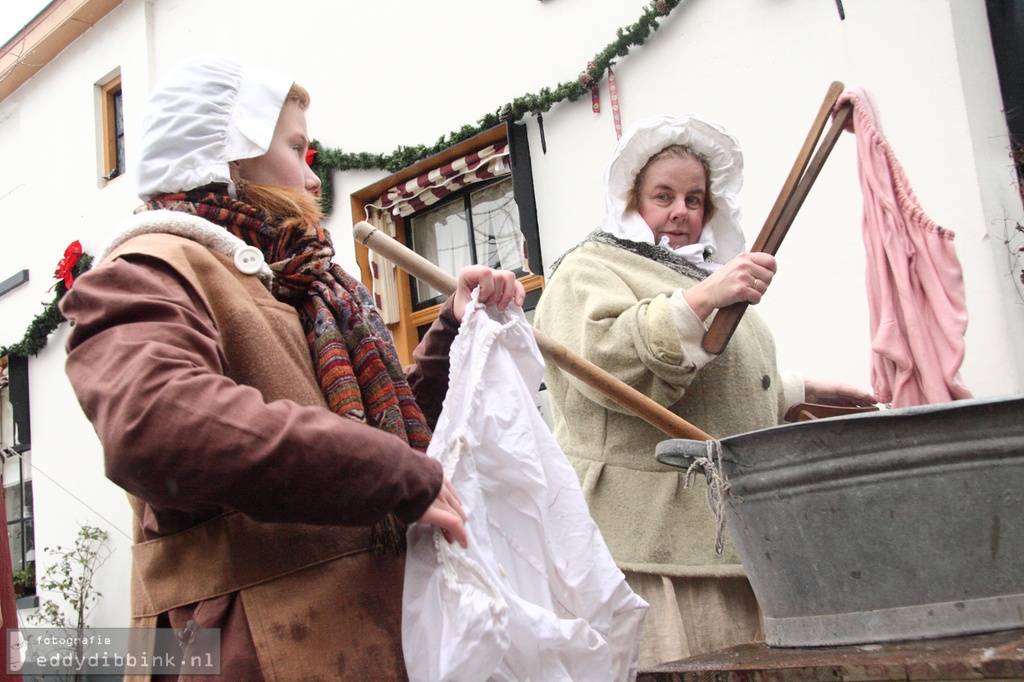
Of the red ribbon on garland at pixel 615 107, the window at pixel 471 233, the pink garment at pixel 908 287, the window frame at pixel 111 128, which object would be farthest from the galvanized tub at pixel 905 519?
the window frame at pixel 111 128

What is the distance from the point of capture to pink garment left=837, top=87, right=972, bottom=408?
2.43 metres

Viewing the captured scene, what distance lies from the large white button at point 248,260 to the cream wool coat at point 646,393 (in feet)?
2.84

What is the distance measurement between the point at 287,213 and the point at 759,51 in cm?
297

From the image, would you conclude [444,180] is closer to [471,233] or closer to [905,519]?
[471,233]

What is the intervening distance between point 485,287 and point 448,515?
532 millimetres

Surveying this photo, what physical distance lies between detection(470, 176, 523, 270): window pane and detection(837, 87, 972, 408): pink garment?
276 cm

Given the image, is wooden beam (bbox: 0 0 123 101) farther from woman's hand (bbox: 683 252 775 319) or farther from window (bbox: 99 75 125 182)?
woman's hand (bbox: 683 252 775 319)

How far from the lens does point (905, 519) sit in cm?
127

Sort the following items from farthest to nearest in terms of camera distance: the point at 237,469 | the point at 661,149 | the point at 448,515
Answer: the point at 661,149
the point at 448,515
the point at 237,469

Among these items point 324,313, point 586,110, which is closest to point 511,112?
point 586,110

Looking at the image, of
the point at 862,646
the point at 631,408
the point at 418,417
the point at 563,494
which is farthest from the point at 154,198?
the point at 862,646

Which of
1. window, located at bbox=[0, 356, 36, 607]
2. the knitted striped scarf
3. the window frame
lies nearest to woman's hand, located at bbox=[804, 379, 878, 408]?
the knitted striped scarf

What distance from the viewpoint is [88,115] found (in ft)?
25.6

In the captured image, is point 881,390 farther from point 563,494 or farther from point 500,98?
point 500,98
